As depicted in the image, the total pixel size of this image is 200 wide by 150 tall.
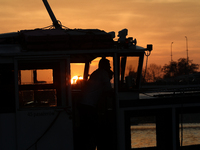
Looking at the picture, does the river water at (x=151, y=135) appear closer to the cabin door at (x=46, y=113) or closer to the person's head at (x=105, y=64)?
the person's head at (x=105, y=64)

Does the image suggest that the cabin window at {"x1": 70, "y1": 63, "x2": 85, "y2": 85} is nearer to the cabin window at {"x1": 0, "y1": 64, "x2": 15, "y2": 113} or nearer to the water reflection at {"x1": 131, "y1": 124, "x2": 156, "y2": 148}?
the water reflection at {"x1": 131, "y1": 124, "x2": 156, "y2": 148}

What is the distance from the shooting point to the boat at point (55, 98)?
19.0ft

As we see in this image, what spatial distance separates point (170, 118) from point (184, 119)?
51 centimetres

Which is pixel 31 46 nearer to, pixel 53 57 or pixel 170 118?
pixel 53 57

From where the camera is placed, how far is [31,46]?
5809 mm

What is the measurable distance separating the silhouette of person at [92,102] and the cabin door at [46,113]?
405mm

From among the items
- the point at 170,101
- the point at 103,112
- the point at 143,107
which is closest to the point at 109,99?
the point at 103,112

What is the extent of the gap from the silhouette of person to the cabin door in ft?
1.33

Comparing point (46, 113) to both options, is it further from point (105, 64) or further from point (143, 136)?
point (143, 136)

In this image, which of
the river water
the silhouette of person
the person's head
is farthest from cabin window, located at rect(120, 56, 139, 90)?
the river water

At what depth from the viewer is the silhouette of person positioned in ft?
20.0

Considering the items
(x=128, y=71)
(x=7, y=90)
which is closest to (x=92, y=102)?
(x=128, y=71)

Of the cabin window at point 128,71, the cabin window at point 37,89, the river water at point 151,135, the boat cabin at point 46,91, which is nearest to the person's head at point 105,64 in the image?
the boat cabin at point 46,91

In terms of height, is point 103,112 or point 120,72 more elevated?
point 120,72
